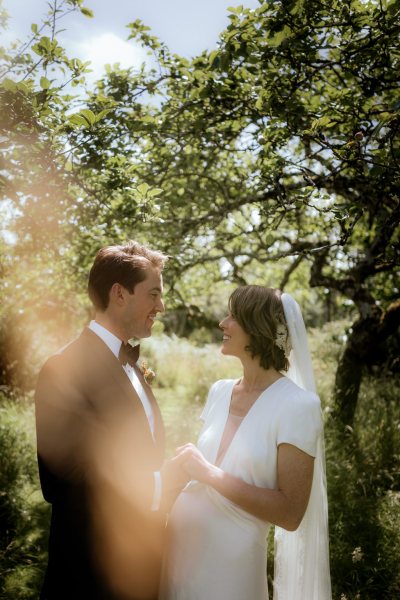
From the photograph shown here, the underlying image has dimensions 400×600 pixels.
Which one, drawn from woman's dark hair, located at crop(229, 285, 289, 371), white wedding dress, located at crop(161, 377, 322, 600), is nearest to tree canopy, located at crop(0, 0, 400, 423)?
woman's dark hair, located at crop(229, 285, 289, 371)

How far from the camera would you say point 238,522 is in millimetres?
2582

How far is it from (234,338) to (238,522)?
105cm

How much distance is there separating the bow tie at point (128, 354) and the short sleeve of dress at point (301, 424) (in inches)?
37.2

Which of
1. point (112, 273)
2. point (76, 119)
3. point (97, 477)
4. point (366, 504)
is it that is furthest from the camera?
point (366, 504)

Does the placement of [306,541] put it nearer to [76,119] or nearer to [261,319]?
[261,319]

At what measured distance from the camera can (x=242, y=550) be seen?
256 cm

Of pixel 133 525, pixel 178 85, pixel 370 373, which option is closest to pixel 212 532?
pixel 133 525

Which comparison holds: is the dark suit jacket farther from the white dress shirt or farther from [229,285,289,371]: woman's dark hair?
[229,285,289,371]: woman's dark hair

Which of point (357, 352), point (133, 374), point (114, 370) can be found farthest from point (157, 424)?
point (357, 352)

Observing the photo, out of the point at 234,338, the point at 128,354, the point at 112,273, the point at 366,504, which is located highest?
the point at 112,273

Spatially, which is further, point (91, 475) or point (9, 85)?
point (9, 85)

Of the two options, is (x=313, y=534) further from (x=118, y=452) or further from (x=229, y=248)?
(x=229, y=248)

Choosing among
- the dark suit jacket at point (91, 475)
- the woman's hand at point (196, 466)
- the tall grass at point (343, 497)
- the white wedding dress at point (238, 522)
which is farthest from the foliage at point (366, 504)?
the dark suit jacket at point (91, 475)

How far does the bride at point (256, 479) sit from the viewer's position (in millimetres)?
2447
